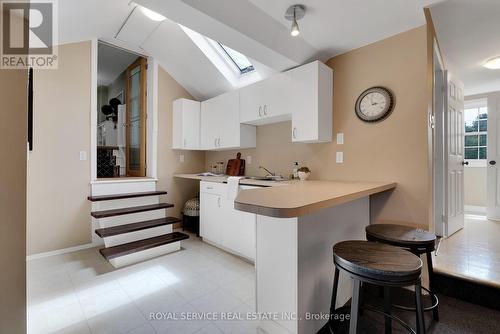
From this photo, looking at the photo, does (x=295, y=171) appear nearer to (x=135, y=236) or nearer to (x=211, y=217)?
(x=211, y=217)

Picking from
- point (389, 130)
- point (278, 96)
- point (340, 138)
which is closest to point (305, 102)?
point (278, 96)

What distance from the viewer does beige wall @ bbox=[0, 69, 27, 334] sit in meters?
1.03

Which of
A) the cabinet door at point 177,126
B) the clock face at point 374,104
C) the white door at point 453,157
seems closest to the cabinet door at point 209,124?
the cabinet door at point 177,126

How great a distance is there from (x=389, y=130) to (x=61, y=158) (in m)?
3.77

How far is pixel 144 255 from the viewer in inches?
105

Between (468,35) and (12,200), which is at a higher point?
(468,35)

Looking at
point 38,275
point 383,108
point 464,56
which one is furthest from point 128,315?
point 464,56

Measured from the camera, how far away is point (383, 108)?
2104 millimetres

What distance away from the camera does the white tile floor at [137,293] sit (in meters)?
1.61

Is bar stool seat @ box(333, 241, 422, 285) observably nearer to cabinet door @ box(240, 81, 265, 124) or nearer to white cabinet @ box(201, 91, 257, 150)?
cabinet door @ box(240, 81, 265, 124)

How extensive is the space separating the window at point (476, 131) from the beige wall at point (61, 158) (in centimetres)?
651

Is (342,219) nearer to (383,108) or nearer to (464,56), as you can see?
(383,108)

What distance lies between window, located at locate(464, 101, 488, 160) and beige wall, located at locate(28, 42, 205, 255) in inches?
256

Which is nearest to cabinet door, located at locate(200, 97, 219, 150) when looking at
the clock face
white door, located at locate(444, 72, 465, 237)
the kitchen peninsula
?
the clock face
